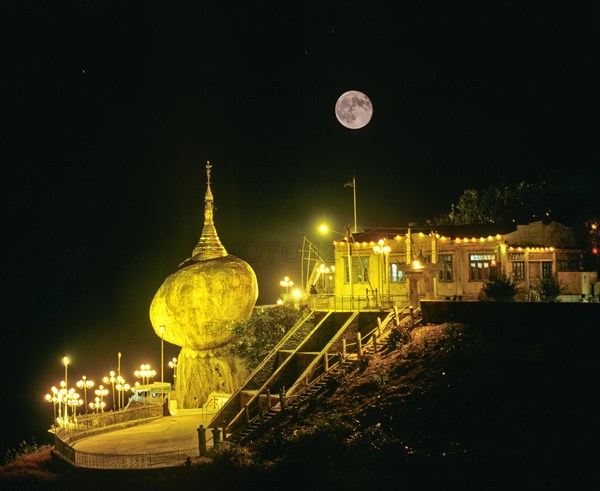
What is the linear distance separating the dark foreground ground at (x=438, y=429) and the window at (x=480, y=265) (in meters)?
9.93

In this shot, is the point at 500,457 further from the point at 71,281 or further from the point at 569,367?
the point at 71,281

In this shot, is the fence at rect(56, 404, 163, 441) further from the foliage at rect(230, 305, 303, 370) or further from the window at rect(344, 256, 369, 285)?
the window at rect(344, 256, 369, 285)

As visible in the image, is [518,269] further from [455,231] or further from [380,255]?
[380,255]

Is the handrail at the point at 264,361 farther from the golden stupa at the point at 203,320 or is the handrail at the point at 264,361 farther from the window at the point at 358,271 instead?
the golden stupa at the point at 203,320

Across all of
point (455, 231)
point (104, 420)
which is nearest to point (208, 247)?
point (104, 420)

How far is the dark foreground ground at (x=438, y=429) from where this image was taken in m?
17.5

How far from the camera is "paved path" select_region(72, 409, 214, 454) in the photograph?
1020 inches

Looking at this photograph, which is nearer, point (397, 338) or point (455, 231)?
point (397, 338)

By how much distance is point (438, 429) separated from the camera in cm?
1967

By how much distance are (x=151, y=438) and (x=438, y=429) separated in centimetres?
1311

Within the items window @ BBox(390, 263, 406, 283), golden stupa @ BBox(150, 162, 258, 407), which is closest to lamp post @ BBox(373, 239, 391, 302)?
window @ BBox(390, 263, 406, 283)

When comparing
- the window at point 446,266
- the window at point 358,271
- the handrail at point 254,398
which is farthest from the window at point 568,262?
the handrail at point 254,398

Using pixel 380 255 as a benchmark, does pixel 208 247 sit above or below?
above

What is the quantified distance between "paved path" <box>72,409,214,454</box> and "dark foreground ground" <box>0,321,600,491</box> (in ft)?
5.91
